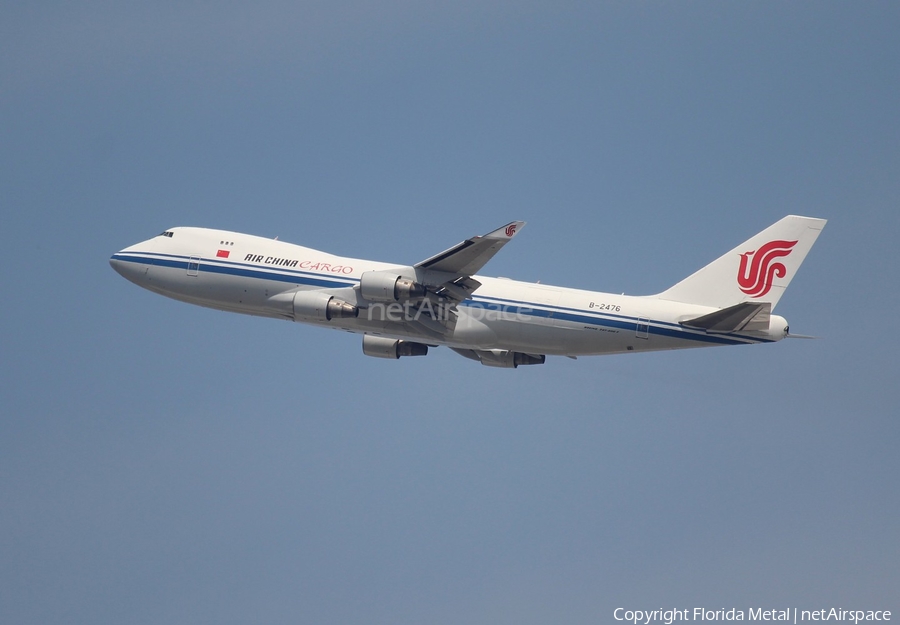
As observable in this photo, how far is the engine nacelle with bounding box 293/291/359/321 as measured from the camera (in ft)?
130

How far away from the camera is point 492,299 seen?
4041 centimetres

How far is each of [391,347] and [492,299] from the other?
640 centimetres

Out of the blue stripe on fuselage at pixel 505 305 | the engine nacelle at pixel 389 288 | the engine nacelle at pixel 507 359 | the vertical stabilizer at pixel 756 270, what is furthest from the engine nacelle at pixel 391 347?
the vertical stabilizer at pixel 756 270

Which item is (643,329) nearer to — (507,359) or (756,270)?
(756,270)

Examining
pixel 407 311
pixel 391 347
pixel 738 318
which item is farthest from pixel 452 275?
pixel 738 318

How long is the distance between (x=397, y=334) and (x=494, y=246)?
6.29 metres

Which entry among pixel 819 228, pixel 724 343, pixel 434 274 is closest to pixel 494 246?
pixel 434 274

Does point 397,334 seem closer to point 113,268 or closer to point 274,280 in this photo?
point 274,280

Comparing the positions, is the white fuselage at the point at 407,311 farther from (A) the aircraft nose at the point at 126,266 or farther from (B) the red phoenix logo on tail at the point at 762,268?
(B) the red phoenix logo on tail at the point at 762,268

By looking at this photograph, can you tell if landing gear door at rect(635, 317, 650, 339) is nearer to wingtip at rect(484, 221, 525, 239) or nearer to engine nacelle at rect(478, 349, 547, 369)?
engine nacelle at rect(478, 349, 547, 369)

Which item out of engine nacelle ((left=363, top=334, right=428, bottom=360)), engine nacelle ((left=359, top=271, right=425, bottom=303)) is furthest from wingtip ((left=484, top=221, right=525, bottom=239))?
engine nacelle ((left=363, top=334, right=428, bottom=360))

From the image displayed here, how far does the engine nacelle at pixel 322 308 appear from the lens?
130 feet

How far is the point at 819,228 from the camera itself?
3988 cm

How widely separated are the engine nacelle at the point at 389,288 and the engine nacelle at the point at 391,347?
572 centimetres
